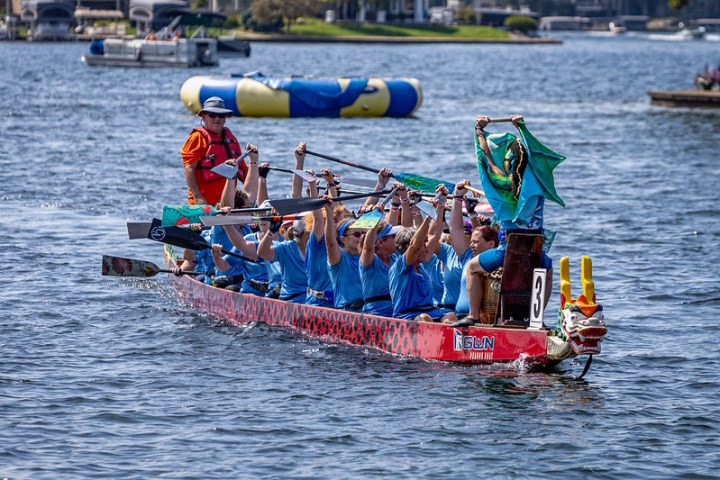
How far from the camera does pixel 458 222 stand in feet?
43.9

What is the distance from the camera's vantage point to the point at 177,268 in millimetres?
16844

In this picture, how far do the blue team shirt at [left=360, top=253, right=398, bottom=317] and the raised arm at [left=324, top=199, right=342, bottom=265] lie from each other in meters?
0.35

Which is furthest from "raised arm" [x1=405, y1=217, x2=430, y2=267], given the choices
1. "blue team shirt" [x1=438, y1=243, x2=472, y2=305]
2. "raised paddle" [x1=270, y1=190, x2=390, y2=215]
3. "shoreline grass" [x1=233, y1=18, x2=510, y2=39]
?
"shoreline grass" [x1=233, y1=18, x2=510, y2=39]

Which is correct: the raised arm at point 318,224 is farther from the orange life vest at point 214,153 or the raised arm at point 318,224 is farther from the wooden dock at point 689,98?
the wooden dock at point 689,98

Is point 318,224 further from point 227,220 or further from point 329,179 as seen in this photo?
point 227,220

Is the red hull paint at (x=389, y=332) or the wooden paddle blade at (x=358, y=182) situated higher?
the wooden paddle blade at (x=358, y=182)

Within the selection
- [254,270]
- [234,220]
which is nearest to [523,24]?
[254,270]

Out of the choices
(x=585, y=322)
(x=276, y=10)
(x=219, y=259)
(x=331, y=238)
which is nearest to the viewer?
(x=585, y=322)

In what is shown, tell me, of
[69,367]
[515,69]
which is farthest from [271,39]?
[69,367]

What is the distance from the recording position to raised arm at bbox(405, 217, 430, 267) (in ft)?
43.5

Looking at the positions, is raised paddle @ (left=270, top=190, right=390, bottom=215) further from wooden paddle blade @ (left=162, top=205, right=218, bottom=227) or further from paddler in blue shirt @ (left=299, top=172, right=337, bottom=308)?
wooden paddle blade @ (left=162, top=205, right=218, bottom=227)

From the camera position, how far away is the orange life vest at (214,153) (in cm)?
1708

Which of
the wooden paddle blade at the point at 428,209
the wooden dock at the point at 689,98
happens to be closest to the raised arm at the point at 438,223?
the wooden paddle blade at the point at 428,209

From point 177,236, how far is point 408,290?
335 cm
